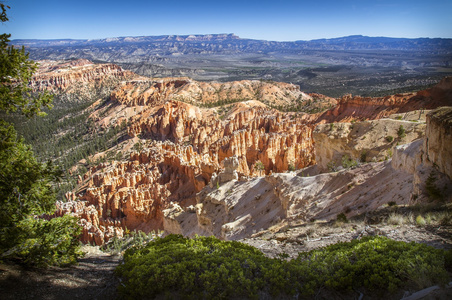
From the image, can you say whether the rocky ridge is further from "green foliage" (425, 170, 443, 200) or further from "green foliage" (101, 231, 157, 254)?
"green foliage" (101, 231, 157, 254)

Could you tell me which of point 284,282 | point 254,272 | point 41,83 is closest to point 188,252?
point 254,272

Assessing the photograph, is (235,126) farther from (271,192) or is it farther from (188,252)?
(188,252)

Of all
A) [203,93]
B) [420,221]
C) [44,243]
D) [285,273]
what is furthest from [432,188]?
[203,93]

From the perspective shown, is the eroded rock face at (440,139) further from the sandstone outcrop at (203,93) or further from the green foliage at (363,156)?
the sandstone outcrop at (203,93)

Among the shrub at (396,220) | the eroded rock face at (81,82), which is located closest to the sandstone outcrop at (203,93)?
the eroded rock face at (81,82)

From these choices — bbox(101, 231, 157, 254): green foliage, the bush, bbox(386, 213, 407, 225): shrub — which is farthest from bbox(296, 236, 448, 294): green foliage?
bbox(101, 231, 157, 254): green foliage

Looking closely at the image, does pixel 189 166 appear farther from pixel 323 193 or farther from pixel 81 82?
pixel 81 82
